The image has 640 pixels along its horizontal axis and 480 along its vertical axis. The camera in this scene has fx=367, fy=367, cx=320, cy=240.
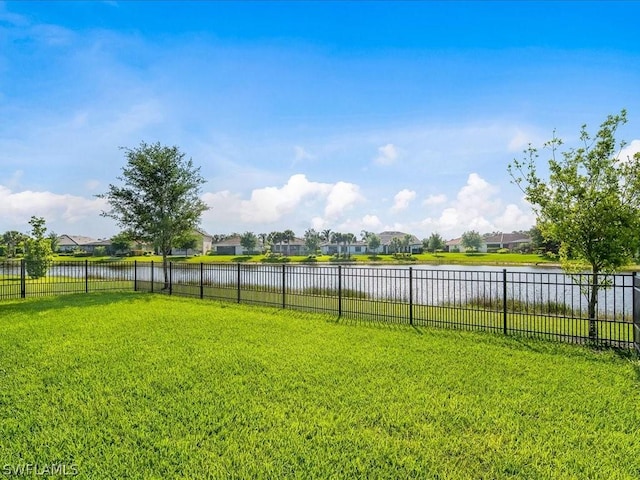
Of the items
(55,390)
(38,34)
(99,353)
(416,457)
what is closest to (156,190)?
(38,34)

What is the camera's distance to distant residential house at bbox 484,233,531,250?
→ 8769 cm

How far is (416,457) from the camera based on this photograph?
3.16 m

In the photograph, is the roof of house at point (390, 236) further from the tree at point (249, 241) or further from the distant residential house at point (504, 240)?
the tree at point (249, 241)

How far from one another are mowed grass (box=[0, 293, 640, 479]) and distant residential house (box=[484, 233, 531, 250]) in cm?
9110

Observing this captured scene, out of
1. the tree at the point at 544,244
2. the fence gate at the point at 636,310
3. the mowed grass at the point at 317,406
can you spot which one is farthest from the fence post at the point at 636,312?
the tree at the point at 544,244

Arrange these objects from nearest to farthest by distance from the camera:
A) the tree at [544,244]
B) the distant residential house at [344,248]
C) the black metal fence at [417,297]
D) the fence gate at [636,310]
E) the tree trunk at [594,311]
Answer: the fence gate at [636,310] < the tree trunk at [594,311] < the black metal fence at [417,297] < the tree at [544,244] < the distant residential house at [344,248]

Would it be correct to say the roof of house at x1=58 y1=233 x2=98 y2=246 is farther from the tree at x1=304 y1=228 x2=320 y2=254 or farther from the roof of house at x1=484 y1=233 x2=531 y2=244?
the roof of house at x1=484 y1=233 x2=531 y2=244

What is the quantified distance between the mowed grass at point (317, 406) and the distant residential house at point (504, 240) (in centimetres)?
9110

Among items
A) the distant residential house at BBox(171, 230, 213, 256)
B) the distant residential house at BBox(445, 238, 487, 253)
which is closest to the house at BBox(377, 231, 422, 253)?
the distant residential house at BBox(445, 238, 487, 253)

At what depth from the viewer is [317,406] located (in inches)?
163

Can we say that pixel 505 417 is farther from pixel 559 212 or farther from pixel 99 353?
pixel 99 353

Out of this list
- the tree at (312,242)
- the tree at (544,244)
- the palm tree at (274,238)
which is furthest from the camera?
the palm tree at (274,238)

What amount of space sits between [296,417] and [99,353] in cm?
424

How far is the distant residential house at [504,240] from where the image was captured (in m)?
87.7
